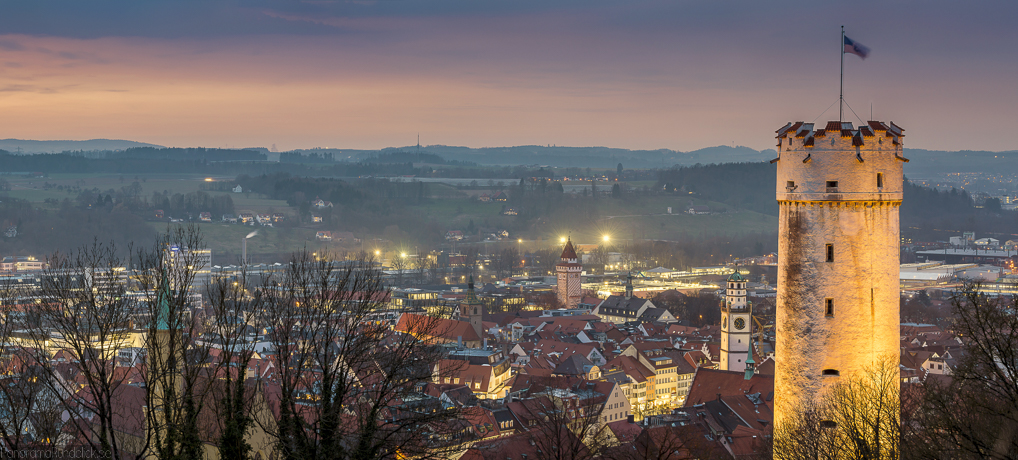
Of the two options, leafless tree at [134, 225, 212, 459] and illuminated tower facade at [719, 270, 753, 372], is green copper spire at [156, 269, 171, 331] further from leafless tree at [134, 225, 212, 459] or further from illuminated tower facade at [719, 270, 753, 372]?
illuminated tower facade at [719, 270, 753, 372]

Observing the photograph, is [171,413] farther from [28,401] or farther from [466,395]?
[466,395]

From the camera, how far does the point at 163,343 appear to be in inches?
906

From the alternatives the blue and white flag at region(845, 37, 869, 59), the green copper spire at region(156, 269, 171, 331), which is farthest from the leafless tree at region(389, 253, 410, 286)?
the blue and white flag at region(845, 37, 869, 59)

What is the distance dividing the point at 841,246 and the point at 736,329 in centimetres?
5121

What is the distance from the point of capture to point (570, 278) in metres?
122

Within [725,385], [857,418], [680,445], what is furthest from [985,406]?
[725,385]

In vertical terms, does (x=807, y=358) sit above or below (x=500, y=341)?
above

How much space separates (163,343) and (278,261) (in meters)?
153

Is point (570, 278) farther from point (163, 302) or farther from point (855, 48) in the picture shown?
point (855, 48)

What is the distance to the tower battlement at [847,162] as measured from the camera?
1727cm

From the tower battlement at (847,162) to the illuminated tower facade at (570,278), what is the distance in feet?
342

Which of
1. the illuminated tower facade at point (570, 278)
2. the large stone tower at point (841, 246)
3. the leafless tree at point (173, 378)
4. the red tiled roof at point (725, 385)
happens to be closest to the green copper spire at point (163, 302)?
the leafless tree at point (173, 378)

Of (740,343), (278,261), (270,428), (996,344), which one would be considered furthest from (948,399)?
(278,261)

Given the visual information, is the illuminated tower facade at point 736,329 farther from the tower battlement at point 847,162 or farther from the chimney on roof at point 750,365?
the tower battlement at point 847,162
